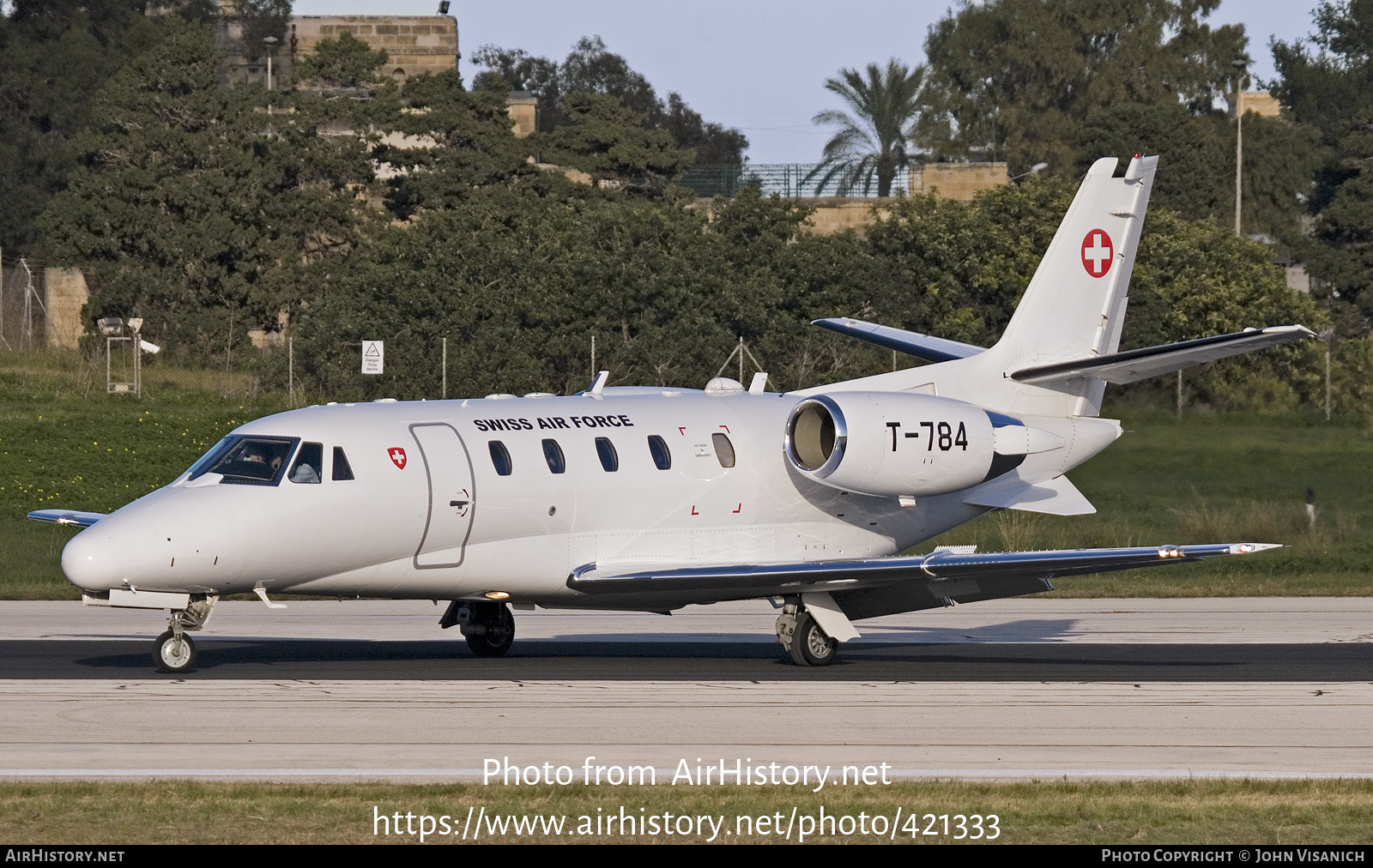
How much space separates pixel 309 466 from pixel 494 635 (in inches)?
133

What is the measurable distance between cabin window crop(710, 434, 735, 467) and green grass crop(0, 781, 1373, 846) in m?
7.77

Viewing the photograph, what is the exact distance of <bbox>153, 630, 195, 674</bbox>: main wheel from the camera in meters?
17.7

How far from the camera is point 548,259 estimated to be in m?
52.6

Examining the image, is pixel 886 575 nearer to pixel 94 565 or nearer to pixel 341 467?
pixel 341 467

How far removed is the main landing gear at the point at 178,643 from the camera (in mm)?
17641

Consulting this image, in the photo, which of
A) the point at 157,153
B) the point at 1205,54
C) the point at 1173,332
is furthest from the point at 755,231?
the point at 1205,54

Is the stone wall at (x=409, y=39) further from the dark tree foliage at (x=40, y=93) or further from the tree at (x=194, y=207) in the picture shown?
the tree at (x=194, y=207)

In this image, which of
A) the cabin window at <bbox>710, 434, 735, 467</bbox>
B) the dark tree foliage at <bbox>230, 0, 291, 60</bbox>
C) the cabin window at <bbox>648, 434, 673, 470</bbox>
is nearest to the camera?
the cabin window at <bbox>648, 434, 673, 470</bbox>

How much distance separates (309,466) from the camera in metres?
17.7

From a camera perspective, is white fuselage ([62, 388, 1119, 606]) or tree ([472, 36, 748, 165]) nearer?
white fuselage ([62, 388, 1119, 606])

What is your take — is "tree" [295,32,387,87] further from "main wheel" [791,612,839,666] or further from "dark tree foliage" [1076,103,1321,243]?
"main wheel" [791,612,839,666]

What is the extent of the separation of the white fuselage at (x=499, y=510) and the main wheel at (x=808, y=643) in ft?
3.68

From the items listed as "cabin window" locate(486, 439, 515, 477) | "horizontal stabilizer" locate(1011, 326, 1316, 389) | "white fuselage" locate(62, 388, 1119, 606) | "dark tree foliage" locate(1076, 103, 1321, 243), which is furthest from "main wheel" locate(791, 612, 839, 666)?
"dark tree foliage" locate(1076, 103, 1321, 243)
